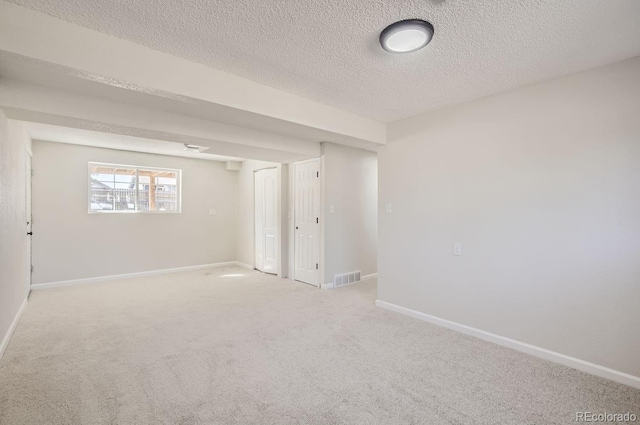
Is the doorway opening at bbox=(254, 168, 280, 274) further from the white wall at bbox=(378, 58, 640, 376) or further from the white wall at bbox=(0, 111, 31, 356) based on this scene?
the white wall at bbox=(0, 111, 31, 356)

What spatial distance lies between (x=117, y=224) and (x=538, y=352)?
631 cm

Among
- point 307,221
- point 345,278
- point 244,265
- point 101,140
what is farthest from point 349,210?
point 101,140

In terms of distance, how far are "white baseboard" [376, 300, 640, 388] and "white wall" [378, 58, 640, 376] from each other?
0.06 meters

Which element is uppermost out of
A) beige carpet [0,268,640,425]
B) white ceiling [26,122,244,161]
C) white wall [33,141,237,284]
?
white ceiling [26,122,244,161]

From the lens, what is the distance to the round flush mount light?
183 centimetres

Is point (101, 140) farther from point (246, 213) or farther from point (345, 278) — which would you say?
point (345, 278)

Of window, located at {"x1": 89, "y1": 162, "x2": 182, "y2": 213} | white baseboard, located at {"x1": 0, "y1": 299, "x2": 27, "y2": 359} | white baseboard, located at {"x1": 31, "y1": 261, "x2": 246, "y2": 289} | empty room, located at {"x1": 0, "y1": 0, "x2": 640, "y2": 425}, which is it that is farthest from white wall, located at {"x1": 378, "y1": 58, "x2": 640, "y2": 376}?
window, located at {"x1": 89, "y1": 162, "x2": 182, "y2": 213}

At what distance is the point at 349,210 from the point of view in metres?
A: 5.16

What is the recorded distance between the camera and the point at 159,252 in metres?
5.89

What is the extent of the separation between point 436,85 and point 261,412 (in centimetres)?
294

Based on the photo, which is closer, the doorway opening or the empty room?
the empty room

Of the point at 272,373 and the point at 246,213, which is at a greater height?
the point at 246,213

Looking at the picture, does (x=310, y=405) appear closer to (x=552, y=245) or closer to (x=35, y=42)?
(x=552, y=245)

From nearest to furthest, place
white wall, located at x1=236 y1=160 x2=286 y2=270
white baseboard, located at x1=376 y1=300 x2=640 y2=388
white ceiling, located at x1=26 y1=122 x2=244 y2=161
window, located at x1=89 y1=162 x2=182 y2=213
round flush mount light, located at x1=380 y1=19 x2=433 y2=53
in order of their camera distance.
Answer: round flush mount light, located at x1=380 y1=19 x2=433 y2=53 < white baseboard, located at x1=376 y1=300 x2=640 y2=388 < white ceiling, located at x1=26 y1=122 x2=244 y2=161 < window, located at x1=89 y1=162 x2=182 y2=213 < white wall, located at x1=236 y1=160 x2=286 y2=270
